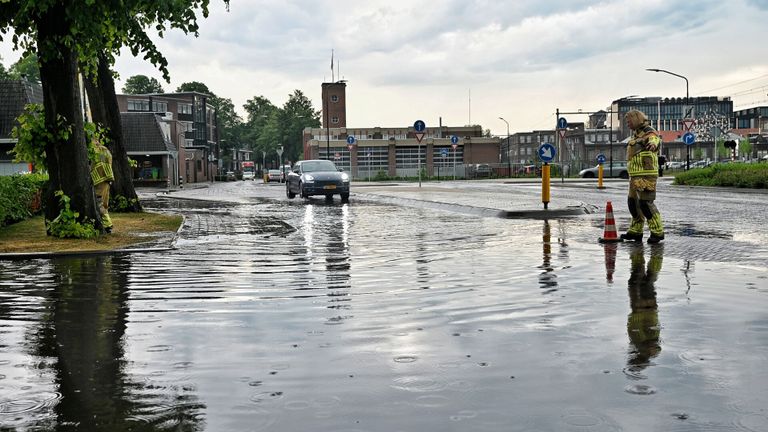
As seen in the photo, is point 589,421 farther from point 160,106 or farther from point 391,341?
point 160,106

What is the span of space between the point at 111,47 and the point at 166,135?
55932 millimetres

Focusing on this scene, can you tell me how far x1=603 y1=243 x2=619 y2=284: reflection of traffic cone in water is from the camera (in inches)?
365

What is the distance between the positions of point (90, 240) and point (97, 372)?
9554 millimetres

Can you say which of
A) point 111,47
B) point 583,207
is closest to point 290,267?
point 111,47

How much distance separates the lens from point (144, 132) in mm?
66500

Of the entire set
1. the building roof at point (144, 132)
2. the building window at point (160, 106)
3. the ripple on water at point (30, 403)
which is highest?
the building window at point (160, 106)

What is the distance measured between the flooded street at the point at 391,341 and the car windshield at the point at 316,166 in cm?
2067

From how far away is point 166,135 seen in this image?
235ft

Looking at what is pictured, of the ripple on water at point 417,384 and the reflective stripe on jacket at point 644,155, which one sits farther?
the reflective stripe on jacket at point 644,155

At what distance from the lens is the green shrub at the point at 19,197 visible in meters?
16.8

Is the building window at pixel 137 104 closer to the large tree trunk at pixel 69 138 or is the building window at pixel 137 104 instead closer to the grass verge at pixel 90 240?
the grass verge at pixel 90 240

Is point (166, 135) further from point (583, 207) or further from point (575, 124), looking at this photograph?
point (575, 124)

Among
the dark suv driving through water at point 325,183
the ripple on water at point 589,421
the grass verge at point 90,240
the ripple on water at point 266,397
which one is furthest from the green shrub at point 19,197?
the ripple on water at point 589,421

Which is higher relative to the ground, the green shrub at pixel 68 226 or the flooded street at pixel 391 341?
the green shrub at pixel 68 226
